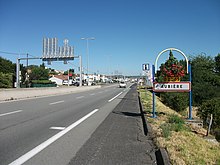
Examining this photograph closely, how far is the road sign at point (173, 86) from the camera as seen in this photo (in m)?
9.67

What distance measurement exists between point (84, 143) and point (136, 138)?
5.36 feet

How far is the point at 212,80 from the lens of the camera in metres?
30.0

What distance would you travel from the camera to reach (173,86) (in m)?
9.83

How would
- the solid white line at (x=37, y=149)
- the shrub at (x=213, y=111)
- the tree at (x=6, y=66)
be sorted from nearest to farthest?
the solid white line at (x=37, y=149), the shrub at (x=213, y=111), the tree at (x=6, y=66)

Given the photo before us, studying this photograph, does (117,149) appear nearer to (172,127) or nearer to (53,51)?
(172,127)

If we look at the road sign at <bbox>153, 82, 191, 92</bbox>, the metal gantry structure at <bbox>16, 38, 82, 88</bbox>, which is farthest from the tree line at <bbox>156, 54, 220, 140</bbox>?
the metal gantry structure at <bbox>16, 38, 82, 88</bbox>

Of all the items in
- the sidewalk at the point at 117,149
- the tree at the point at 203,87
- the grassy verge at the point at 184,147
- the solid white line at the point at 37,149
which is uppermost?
the tree at the point at 203,87

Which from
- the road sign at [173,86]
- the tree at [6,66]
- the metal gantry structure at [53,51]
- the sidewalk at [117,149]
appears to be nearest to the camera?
the sidewalk at [117,149]

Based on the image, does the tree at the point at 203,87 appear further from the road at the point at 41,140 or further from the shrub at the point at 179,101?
the road at the point at 41,140

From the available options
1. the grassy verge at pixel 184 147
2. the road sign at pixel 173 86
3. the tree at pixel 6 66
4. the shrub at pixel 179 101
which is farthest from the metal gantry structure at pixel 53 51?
the grassy verge at pixel 184 147

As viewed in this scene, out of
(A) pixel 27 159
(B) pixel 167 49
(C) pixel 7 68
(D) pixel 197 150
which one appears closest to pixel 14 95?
(B) pixel 167 49

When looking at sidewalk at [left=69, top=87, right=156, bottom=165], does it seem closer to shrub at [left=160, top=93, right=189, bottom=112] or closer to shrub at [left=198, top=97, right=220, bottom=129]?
shrub at [left=198, top=97, right=220, bottom=129]

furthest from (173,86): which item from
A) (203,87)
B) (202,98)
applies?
(203,87)

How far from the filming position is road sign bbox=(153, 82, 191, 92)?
967 centimetres
